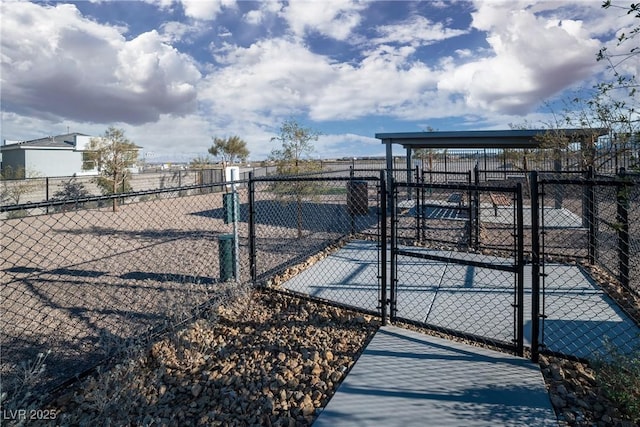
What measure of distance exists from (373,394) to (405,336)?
39.4 inches

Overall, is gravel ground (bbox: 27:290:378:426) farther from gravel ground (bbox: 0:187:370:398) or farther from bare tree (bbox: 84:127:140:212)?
bare tree (bbox: 84:127:140:212)

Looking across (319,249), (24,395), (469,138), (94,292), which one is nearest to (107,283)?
(94,292)

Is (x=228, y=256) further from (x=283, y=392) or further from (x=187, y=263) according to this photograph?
(x=283, y=392)

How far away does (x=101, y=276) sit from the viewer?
6.12m

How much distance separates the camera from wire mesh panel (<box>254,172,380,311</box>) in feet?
16.2

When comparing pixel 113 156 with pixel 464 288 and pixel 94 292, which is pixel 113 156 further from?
pixel 464 288

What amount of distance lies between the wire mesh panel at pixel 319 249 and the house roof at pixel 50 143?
81.9 feet

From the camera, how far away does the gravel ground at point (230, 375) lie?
103 inches

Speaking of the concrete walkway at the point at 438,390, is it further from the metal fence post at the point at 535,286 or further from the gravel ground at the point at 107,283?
the gravel ground at the point at 107,283

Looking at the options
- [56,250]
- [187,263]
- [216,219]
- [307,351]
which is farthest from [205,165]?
[307,351]

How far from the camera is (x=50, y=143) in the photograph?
30328 mm

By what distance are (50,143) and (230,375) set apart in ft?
114

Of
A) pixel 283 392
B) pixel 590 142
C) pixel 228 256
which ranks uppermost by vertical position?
pixel 590 142

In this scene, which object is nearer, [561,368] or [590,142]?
[561,368]
